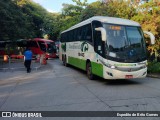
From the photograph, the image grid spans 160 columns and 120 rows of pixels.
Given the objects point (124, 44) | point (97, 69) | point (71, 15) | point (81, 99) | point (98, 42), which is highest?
point (71, 15)

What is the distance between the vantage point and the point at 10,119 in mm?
6484

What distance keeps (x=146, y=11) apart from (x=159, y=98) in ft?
40.2

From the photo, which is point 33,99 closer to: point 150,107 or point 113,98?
point 113,98

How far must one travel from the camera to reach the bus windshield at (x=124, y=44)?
11.7 metres

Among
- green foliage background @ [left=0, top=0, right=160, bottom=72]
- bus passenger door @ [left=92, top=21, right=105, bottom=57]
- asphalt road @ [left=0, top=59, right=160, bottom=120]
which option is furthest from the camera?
green foliage background @ [left=0, top=0, right=160, bottom=72]

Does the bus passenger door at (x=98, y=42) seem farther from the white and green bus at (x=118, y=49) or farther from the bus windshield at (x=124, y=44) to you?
the bus windshield at (x=124, y=44)

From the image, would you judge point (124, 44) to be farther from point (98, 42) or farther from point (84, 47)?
point (84, 47)

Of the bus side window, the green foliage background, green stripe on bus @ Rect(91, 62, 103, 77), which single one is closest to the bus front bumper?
green stripe on bus @ Rect(91, 62, 103, 77)

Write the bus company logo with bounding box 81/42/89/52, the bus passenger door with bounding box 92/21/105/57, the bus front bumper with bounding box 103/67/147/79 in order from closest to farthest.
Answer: the bus front bumper with bounding box 103/67/147/79, the bus passenger door with bounding box 92/21/105/57, the bus company logo with bounding box 81/42/89/52

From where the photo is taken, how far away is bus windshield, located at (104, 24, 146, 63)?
1169cm

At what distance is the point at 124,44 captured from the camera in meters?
11.8

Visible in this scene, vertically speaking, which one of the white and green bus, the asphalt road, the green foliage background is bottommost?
the asphalt road

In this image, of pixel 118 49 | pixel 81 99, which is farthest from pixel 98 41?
pixel 81 99

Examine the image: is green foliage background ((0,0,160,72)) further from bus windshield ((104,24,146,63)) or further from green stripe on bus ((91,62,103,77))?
green stripe on bus ((91,62,103,77))
